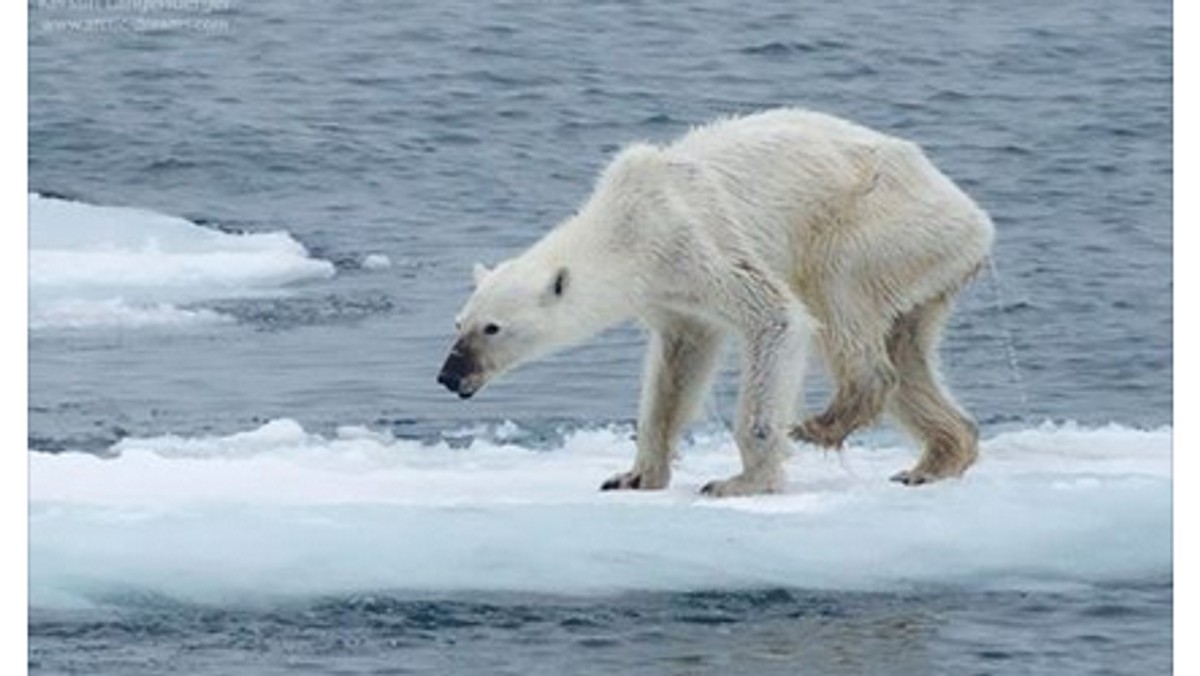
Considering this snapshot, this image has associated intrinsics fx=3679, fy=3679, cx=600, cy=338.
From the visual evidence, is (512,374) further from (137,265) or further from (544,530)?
(544,530)

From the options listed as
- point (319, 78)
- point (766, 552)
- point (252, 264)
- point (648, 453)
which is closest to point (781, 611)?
point (766, 552)

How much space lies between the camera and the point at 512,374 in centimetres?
1756

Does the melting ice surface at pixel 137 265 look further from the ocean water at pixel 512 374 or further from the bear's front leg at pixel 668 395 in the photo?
the bear's front leg at pixel 668 395

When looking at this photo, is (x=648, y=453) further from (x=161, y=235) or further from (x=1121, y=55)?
(x=1121, y=55)

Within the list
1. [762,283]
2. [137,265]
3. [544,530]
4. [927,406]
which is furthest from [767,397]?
[137,265]

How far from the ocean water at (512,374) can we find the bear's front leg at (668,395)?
0.15m

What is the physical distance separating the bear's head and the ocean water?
454 mm

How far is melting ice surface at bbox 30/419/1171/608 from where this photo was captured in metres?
11.8

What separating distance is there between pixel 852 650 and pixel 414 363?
686 cm

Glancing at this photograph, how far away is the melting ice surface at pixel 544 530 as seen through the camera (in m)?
11.8
